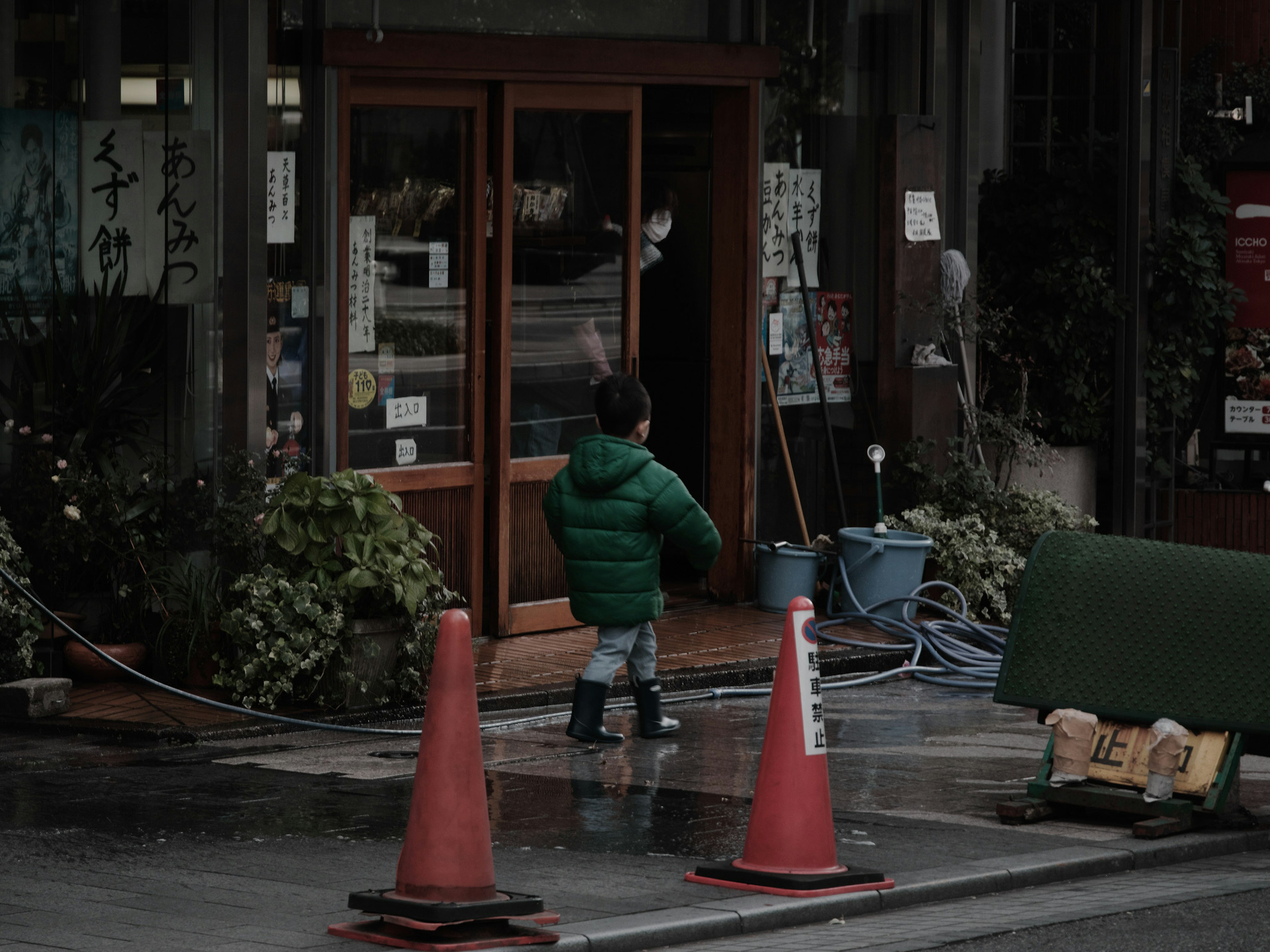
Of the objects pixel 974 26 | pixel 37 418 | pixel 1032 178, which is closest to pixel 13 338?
Answer: pixel 37 418

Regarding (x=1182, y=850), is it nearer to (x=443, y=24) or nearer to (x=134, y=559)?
(x=134, y=559)

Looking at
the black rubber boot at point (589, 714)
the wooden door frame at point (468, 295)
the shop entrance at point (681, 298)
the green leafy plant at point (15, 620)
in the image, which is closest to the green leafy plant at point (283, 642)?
the green leafy plant at point (15, 620)

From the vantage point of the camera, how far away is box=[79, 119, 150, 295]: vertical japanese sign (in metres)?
10.5

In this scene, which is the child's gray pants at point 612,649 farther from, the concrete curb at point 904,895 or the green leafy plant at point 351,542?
the concrete curb at point 904,895

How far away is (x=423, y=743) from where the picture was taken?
6180 mm

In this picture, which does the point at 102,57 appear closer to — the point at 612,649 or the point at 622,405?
the point at 622,405

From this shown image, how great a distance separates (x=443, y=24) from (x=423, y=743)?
600 centimetres

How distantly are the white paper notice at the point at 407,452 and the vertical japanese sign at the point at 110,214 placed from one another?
5.15 feet

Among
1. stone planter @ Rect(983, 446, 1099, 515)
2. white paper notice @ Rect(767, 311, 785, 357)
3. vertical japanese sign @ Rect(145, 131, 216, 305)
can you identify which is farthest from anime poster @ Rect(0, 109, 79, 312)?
stone planter @ Rect(983, 446, 1099, 515)

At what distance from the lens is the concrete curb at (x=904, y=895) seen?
20.3ft

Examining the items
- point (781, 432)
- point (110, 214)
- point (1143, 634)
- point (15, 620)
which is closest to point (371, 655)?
point (15, 620)

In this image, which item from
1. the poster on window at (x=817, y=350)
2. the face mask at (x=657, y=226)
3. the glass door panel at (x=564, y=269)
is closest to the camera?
the glass door panel at (x=564, y=269)

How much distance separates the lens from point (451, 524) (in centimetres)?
1159

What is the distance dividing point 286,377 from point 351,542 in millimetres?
1318
